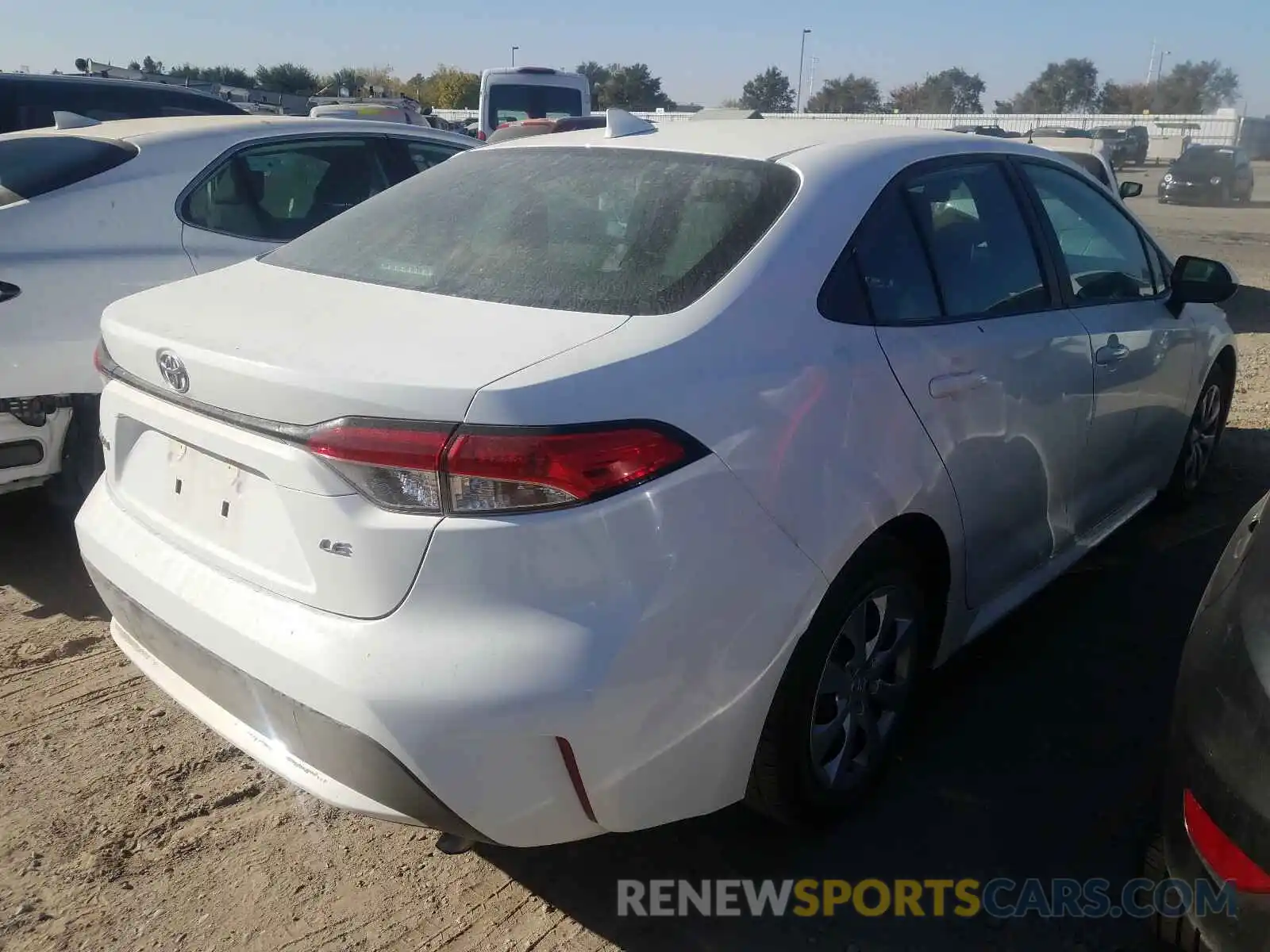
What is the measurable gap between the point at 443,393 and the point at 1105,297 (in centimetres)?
259

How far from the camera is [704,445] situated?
1976 millimetres

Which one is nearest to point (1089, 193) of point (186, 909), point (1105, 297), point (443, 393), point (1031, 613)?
point (1105, 297)

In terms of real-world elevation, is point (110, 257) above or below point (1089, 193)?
below

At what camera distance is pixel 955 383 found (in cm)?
266

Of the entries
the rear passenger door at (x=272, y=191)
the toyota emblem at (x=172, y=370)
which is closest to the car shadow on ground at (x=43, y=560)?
the rear passenger door at (x=272, y=191)

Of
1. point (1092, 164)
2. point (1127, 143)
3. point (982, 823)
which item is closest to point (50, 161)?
point (982, 823)

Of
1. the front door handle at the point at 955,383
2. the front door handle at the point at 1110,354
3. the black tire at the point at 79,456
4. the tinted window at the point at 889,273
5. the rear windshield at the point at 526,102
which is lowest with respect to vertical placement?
the black tire at the point at 79,456

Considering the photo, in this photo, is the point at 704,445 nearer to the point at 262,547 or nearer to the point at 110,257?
the point at 262,547

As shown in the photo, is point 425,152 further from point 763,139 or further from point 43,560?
point 763,139

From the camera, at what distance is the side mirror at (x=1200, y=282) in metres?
3.89

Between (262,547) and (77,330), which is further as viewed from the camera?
(77,330)

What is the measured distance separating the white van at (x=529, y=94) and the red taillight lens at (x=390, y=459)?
16.0 m

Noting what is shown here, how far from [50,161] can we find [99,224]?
372mm

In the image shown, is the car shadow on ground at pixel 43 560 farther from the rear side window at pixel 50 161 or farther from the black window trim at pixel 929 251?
the black window trim at pixel 929 251
